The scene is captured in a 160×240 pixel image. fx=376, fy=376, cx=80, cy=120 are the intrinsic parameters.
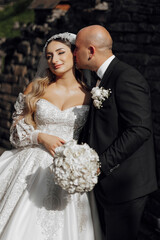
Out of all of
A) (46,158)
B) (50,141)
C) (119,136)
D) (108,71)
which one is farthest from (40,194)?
(108,71)

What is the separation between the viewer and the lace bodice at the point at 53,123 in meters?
3.89

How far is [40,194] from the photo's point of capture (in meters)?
3.67

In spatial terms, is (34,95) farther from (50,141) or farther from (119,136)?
(119,136)

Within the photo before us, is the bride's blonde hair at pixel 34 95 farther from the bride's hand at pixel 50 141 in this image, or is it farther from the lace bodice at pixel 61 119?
the bride's hand at pixel 50 141

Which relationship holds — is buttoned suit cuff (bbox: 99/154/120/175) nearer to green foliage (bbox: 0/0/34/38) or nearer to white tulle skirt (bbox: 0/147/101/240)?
white tulle skirt (bbox: 0/147/101/240)

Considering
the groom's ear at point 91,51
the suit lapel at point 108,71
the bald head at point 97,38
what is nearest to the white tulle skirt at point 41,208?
the suit lapel at point 108,71

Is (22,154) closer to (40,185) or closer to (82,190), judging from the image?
(40,185)

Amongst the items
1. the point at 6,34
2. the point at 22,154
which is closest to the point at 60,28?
the point at 22,154

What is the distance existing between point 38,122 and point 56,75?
22.2 inches

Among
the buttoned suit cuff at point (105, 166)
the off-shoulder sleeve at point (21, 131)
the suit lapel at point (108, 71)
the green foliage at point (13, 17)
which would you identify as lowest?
the green foliage at point (13, 17)

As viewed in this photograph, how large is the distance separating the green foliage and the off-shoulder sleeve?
12011 mm

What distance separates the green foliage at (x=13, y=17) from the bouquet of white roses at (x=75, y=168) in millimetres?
13286

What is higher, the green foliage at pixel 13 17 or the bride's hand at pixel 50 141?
the bride's hand at pixel 50 141

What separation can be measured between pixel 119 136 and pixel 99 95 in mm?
400
